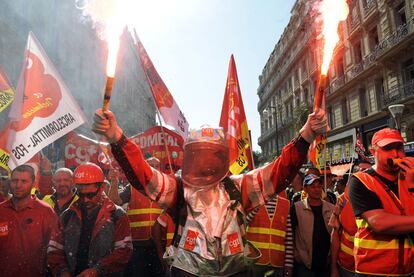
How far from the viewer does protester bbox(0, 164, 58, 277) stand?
3184 millimetres

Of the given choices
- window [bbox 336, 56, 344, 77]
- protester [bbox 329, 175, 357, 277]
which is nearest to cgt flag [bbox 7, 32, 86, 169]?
protester [bbox 329, 175, 357, 277]

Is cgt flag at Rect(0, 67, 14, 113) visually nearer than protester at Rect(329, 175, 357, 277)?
No

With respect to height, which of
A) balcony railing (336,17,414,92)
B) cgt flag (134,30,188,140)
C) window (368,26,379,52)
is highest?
window (368,26,379,52)

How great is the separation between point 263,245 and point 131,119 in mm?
16114

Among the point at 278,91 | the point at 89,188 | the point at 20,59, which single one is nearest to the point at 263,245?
the point at 89,188

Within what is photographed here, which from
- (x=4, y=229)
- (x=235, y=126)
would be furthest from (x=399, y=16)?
(x=4, y=229)

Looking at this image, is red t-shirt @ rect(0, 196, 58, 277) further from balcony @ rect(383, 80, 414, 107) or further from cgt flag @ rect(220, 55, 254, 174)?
balcony @ rect(383, 80, 414, 107)

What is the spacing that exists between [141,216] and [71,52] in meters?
14.7

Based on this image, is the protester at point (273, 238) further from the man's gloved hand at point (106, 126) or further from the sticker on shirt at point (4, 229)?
the sticker on shirt at point (4, 229)

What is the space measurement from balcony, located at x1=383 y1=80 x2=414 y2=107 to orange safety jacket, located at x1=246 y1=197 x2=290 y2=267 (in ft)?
51.3

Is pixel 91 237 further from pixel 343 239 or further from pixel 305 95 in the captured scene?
pixel 305 95

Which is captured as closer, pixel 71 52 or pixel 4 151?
pixel 4 151

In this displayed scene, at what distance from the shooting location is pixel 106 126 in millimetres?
1968

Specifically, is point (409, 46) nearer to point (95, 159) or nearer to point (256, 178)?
point (95, 159)
